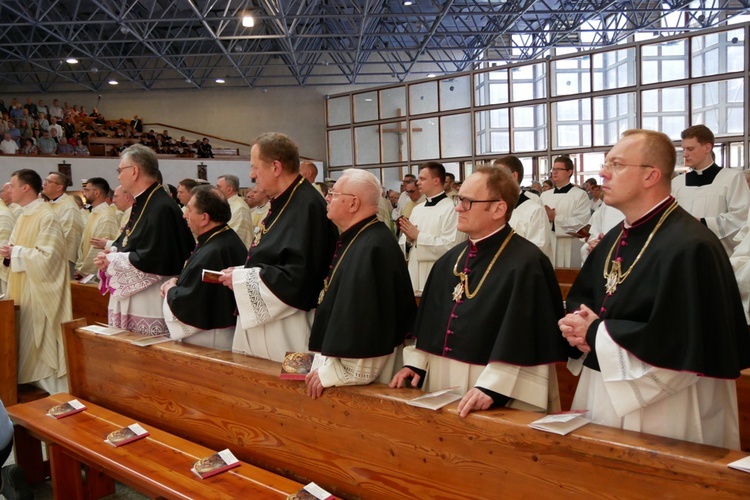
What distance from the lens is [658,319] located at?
6.99 ft

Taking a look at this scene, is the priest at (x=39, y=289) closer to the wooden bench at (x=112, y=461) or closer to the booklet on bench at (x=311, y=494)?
the wooden bench at (x=112, y=461)

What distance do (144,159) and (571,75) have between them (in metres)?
14.2

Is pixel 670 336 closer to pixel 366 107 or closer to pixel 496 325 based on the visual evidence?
pixel 496 325

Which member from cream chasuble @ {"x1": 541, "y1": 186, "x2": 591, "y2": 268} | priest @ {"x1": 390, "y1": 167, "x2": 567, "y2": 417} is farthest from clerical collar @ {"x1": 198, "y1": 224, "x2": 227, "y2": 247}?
cream chasuble @ {"x1": 541, "y1": 186, "x2": 591, "y2": 268}

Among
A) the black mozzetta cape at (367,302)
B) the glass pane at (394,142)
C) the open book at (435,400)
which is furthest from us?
the glass pane at (394,142)

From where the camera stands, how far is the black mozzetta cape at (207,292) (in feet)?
12.5

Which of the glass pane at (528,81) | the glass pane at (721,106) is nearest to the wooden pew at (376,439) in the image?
the glass pane at (721,106)

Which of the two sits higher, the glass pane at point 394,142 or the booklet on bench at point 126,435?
the glass pane at point 394,142

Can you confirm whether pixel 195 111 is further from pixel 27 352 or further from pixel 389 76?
pixel 27 352

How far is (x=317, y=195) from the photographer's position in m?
3.65

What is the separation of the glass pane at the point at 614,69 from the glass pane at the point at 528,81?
5.60 feet

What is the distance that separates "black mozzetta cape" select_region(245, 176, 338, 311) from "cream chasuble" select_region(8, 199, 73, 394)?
2858 millimetres

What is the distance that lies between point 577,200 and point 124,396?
6.28 m

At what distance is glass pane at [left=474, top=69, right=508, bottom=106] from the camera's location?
61.6 ft
